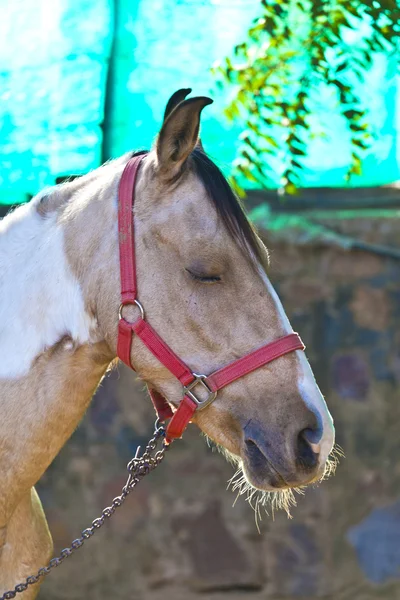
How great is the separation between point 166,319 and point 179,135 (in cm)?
46

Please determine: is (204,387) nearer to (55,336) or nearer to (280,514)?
(55,336)

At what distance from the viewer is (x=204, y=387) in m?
1.97

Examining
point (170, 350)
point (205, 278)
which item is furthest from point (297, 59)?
point (170, 350)

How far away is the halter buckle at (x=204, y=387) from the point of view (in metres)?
1.96

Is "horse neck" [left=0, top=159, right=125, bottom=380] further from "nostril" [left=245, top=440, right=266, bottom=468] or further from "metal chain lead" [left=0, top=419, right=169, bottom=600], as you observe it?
"nostril" [left=245, top=440, right=266, bottom=468]

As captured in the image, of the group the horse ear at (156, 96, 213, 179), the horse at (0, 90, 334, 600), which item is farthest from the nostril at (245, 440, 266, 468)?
the horse ear at (156, 96, 213, 179)

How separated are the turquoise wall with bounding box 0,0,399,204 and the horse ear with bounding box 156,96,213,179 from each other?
213 cm

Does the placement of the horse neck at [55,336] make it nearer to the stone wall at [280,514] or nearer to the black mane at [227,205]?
the black mane at [227,205]

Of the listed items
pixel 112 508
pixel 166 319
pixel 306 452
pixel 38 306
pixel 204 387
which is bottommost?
pixel 112 508

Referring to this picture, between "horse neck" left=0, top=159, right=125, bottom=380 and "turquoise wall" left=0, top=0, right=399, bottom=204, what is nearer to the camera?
"horse neck" left=0, top=159, right=125, bottom=380

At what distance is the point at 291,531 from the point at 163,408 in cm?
233

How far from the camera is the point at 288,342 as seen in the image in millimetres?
1962

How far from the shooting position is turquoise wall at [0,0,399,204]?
4.14 metres

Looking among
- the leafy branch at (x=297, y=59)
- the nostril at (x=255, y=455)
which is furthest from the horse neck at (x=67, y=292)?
→ the leafy branch at (x=297, y=59)
